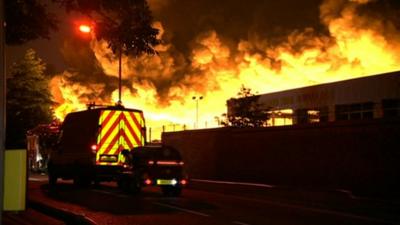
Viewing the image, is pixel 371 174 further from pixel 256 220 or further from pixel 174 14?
pixel 174 14

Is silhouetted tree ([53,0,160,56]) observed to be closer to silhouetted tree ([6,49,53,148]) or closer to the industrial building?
the industrial building

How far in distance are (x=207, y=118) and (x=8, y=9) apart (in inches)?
1823

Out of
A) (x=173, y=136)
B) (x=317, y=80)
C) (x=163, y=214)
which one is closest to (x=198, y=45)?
(x=317, y=80)

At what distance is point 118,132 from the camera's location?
76.8 feet

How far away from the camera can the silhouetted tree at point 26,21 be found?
11613 mm

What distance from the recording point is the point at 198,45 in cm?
5772

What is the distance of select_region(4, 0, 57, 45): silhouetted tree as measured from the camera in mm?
11613

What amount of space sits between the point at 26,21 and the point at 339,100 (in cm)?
2703

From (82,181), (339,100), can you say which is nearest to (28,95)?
(339,100)

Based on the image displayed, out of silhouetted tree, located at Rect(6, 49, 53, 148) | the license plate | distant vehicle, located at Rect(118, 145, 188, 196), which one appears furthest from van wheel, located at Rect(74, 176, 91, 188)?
silhouetted tree, located at Rect(6, 49, 53, 148)

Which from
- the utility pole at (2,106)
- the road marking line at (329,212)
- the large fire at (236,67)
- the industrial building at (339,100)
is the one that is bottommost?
the road marking line at (329,212)

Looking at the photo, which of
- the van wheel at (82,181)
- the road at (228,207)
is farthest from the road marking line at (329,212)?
the van wheel at (82,181)

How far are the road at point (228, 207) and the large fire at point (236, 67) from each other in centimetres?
2053

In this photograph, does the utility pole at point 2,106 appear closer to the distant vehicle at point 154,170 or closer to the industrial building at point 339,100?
the distant vehicle at point 154,170
